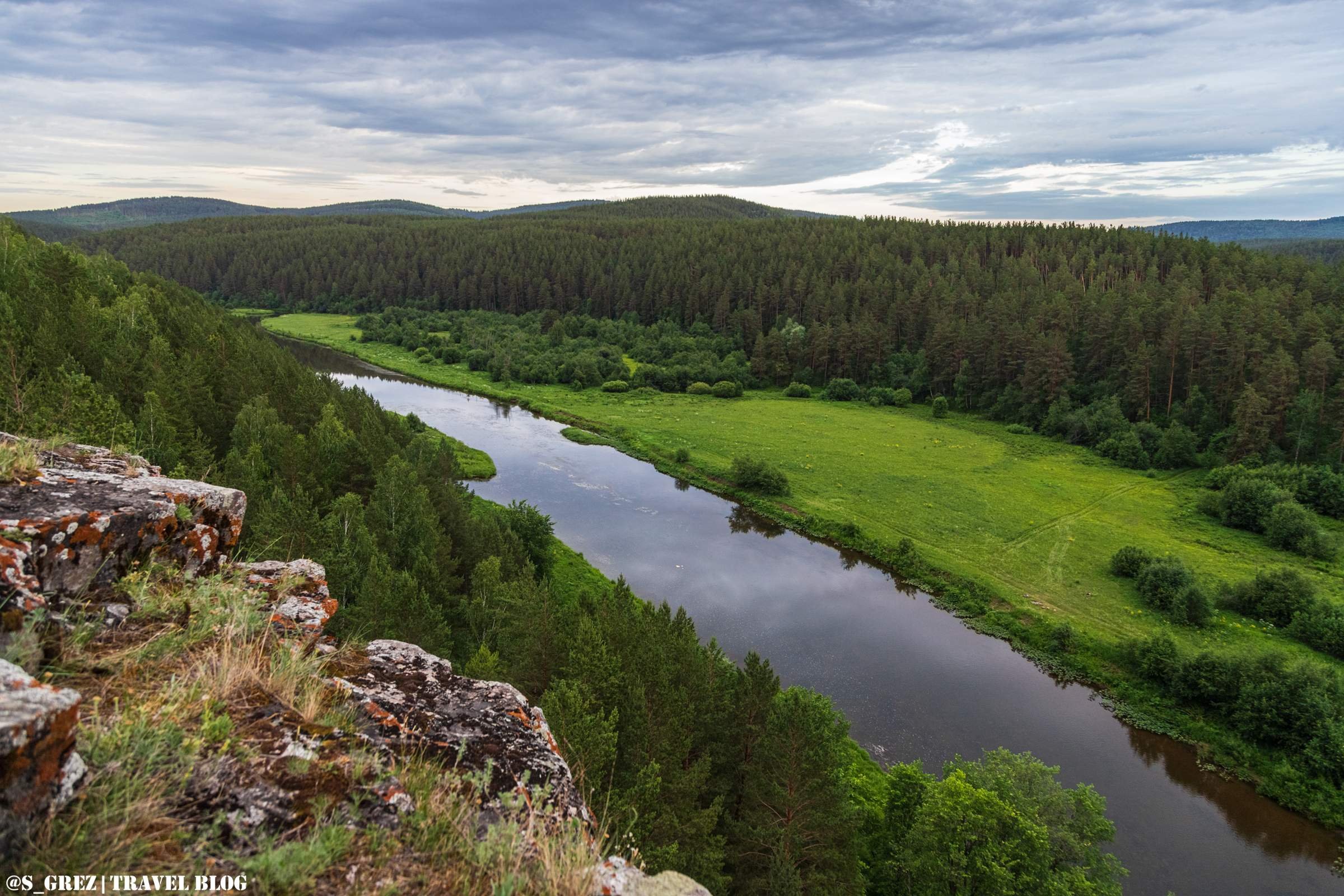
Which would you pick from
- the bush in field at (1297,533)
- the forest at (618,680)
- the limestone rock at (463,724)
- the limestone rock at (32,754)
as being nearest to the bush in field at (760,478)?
the forest at (618,680)

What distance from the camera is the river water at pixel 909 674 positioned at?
25328 mm

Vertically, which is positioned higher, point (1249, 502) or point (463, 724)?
point (463, 724)

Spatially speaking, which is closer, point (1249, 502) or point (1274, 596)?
point (1274, 596)

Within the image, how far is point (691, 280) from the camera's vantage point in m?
145

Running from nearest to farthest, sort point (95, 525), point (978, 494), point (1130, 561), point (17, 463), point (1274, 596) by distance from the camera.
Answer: point (95, 525) → point (17, 463) → point (1274, 596) → point (1130, 561) → point (978, 494)

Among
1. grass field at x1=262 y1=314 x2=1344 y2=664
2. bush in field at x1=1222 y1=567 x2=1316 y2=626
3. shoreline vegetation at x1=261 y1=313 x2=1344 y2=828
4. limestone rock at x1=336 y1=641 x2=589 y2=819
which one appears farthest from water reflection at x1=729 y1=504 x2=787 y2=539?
limestone rock at x1=336 y1=641 x2=589 y2=819

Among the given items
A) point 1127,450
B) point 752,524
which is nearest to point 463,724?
point 752,524

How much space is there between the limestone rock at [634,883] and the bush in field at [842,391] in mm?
95521

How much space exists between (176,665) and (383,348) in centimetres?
13676

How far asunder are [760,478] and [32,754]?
56.3 meters

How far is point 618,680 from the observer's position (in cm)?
1755

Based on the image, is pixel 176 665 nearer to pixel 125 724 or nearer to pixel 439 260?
pixel 125 724

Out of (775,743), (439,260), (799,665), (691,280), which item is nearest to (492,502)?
(799,665)

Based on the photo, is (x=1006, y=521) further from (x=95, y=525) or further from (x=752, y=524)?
(x=95, y=525)
